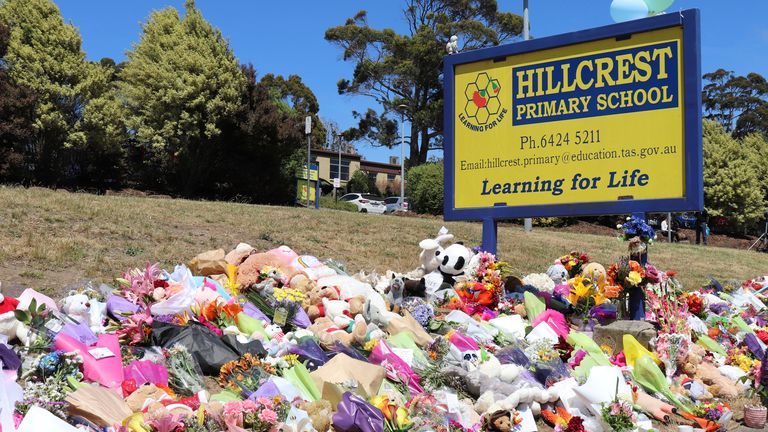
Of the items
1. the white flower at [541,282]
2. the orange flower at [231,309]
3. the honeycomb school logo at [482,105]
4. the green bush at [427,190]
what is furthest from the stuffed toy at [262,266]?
the green bush at [427,190]

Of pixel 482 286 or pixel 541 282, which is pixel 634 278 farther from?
pixel 482 286

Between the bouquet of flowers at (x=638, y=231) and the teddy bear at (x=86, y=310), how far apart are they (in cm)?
458

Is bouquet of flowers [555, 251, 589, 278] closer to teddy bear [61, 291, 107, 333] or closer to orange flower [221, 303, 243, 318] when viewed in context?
orange flower [221, 303, 243, 318]

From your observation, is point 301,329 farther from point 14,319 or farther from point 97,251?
point 97,251

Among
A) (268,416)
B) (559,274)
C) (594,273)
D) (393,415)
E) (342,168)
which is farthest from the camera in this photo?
(342,168)

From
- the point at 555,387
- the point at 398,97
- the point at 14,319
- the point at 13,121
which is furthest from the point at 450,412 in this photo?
the point at 398,97

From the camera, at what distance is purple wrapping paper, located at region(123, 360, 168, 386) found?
12.9 ft

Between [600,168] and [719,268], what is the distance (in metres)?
8.54

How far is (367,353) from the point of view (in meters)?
4.81

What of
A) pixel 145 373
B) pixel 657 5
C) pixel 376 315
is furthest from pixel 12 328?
pixel 657 5

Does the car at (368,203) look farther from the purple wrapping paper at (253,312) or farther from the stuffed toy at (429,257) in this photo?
the purple wrapping paper at (253,312)

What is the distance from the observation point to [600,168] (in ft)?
22.5

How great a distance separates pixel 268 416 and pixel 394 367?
4.23 feet

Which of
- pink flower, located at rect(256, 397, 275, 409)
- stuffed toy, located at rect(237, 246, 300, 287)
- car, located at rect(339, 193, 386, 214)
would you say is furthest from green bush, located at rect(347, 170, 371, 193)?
pink flower, located at rect(256, 397, 275, 409)
